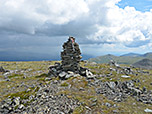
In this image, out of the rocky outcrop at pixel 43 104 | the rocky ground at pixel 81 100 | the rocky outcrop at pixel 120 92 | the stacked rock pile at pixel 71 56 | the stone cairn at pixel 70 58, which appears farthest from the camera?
the stacked rock pile at pixel 71 56

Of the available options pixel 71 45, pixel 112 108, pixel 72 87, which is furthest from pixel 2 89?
pixel 112 108

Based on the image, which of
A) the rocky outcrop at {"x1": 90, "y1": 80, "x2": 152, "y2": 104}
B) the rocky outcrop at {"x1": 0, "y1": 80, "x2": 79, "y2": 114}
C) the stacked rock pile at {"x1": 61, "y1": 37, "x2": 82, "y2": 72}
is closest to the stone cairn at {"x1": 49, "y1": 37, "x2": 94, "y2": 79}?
the stacked rock pile at {"x1": 61, "y1": 37, "x2": 82, "y2": 72}

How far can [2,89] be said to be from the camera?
31328 mm

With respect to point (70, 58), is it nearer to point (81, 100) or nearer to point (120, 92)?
point (120, 92)

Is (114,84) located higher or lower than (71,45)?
lower

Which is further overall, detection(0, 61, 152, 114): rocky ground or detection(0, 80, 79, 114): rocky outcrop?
detection(0, 61, 152, 114): rocky ground

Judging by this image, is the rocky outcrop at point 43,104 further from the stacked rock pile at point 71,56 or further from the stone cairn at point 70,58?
the stacked rock pile at point 71,56

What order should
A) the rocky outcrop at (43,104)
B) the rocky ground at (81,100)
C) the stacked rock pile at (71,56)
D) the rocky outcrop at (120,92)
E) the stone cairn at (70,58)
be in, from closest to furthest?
the rocky outcrop at (43,104)
the rocky ground at (81,100)
the rocky outcrop at (120,92)
the stone cairn at (70,58)
the stacked rock pile at (71,56)

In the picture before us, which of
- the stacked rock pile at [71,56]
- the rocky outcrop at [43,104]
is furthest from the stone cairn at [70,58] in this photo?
the rocky outcrop at [43,104]

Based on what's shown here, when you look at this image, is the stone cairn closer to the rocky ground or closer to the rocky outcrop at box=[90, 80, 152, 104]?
the rocky ground

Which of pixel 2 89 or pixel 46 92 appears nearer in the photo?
pixel 46 92

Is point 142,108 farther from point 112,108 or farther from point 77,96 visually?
point 77,96

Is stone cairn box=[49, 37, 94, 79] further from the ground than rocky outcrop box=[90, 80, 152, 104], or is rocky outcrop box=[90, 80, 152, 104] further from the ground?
stone cairn box=[49, 37, 94, 79]

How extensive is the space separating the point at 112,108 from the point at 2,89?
29779 millimetres
